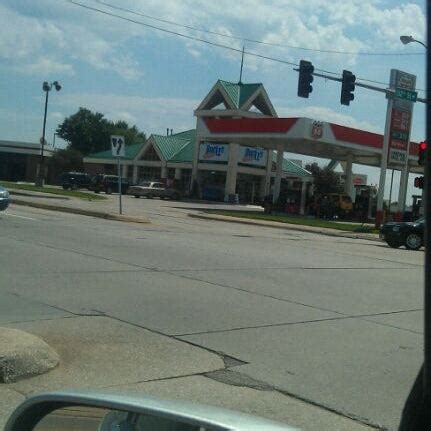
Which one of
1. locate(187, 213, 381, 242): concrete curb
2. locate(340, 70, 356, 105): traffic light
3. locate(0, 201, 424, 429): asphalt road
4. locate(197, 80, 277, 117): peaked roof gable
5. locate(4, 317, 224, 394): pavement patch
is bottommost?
locate(4, 317, 224, 394): pavement patch

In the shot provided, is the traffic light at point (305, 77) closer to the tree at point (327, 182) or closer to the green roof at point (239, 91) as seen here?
the green roof at point (239, 91)

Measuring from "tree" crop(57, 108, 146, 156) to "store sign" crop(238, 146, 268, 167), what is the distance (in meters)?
63.9

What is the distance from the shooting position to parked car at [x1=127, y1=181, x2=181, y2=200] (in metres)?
63.1

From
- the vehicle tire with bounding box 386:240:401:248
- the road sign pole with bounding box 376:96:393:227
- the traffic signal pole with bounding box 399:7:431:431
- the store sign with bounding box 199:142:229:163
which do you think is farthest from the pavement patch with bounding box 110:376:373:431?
the store sign with bounding box 199:142:229:163

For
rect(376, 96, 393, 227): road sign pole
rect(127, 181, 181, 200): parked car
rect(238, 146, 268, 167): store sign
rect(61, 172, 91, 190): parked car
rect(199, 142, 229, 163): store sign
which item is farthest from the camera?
rect(61, 172, 91, 190): parked car

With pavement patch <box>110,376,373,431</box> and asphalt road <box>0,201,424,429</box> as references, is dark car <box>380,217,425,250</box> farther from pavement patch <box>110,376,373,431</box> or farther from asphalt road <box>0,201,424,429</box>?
pavement patch <box>110,376,373,431</box>

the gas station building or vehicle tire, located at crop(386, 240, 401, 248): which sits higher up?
the gas station building

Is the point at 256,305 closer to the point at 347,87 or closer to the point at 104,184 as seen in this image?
the point at 347,87

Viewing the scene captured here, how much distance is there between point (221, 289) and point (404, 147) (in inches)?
1223

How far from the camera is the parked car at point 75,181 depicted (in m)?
66.2

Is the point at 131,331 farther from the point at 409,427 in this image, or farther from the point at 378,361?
the point at 409,427

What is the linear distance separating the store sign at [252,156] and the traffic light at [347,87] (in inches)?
1519

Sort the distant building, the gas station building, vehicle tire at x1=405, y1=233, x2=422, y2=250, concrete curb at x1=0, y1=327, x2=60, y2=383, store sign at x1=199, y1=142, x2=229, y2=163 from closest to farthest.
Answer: concrete curb at x1=0, y1=327, x2=60, y2=383 < vehicle tire at x1=405, y1=233, x2=422, y2=250 < the gas station building < store sign at x1=199, y1=142, x2=229, y2=163 < the distant building

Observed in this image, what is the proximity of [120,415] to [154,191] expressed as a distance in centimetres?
6177
